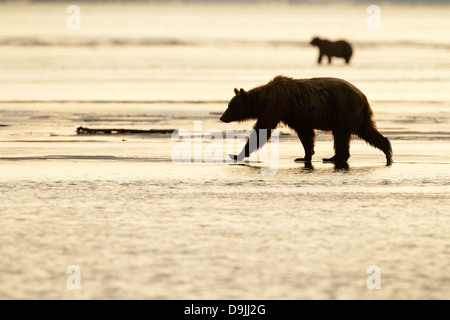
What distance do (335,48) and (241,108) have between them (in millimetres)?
27451

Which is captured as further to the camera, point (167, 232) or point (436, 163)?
point (436, 163)

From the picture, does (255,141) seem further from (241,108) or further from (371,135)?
(371,135)

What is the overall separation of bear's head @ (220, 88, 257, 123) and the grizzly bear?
0.30m

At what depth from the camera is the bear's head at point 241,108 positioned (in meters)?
13.6

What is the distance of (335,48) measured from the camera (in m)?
40.6

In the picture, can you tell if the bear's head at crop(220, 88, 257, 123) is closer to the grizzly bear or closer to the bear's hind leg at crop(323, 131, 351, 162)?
the grizzly bear

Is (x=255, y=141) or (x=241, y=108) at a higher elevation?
(x=241, y=108)

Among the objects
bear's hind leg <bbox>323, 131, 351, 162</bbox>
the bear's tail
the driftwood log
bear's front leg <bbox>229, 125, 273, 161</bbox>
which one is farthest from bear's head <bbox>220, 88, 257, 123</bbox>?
the driftwood log

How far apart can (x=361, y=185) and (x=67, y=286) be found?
16.4 ft

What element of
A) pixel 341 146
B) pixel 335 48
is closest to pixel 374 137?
pixel 341 146

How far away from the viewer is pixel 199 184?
1110cm

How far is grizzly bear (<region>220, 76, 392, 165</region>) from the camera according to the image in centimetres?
1299
